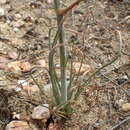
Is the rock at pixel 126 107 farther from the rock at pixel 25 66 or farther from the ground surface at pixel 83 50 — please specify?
the rock at pixel 25 66

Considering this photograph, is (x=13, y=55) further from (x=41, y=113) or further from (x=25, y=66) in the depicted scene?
(x=41, y=113)

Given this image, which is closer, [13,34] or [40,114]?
[40,114]

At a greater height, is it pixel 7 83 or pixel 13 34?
pixel 13 34

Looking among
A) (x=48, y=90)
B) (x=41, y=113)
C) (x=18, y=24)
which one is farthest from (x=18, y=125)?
(x=18, y=24)

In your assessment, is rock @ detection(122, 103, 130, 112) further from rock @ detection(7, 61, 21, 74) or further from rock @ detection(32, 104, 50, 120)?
rock @ detection(7, 61, 21, 74)

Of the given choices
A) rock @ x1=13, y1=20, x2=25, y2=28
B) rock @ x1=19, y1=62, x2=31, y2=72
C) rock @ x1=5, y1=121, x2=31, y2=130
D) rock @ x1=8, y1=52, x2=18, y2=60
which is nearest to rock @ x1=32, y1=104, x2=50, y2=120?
rock @ x1=5, y1=121, x2=31, y2=130

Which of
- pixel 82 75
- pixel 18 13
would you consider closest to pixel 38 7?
pixel 18 13

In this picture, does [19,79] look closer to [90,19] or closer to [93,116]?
[93,116]
